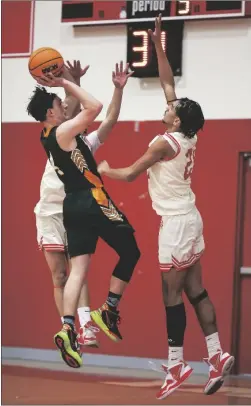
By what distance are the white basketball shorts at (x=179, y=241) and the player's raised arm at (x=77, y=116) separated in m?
0.89

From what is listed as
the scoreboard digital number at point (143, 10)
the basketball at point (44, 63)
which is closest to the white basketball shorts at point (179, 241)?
the basketball at point (44, 63)

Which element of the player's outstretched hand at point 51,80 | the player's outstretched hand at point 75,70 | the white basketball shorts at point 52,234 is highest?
the player's outstretched hand at point 75,70

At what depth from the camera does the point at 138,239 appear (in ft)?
27.7

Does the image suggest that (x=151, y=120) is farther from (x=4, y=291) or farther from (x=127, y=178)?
(x=127, y=178)

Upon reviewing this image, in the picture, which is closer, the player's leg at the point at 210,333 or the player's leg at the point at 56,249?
the player's leg at the point at 210,333

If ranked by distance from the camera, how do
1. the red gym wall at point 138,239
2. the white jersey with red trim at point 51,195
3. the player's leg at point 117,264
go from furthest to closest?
the red gym wall at point 138,239 < the white jersey with red trim at point 51,195 < the player's leg at point 117,264

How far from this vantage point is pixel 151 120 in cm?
843

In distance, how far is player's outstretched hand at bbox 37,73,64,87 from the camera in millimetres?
5230

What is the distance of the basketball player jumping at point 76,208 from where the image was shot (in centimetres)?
525

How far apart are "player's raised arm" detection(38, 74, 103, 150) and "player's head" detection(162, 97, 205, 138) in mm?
608

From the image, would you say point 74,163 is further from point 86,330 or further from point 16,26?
point 16,26

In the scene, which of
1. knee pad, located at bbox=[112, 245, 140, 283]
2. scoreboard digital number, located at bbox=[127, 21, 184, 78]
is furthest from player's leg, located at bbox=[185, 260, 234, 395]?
scoreboard digital number, located at bbox=[127, 21, 184, 78]

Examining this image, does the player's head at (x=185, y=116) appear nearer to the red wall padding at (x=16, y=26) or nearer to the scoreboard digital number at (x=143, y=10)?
the scoreboard digital number at (x=143, y=10)

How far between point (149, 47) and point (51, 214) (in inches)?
90.2
